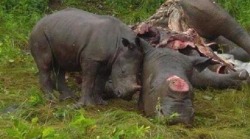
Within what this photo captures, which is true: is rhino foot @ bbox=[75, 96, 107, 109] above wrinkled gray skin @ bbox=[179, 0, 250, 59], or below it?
below

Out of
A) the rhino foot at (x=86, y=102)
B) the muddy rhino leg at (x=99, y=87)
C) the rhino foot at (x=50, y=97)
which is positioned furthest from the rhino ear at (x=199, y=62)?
the rhino foot at (x=50, y=97)

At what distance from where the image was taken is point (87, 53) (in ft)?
21.9

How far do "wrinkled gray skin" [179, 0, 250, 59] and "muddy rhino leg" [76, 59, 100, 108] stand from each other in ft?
8.52

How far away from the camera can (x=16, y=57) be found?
29.5 feet

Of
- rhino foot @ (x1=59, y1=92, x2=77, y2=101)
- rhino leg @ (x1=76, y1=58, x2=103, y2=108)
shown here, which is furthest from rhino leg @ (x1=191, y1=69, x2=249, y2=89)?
rhino leg @ (x1=76, y1=58, x2=103, y2=108)

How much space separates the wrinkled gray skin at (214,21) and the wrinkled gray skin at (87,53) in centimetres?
216

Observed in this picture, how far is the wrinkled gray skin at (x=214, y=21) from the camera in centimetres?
891

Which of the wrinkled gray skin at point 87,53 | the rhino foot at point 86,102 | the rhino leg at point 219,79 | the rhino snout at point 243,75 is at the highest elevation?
the wrinkled gray skin at point 87,53

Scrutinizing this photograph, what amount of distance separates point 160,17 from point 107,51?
3025mm

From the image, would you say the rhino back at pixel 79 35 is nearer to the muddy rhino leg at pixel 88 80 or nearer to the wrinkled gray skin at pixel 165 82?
the muddy rhino leg at pixel 88 80

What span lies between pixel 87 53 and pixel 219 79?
181 cm

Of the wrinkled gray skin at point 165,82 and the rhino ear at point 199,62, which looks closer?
the wrinkled gray skin at point 165,82

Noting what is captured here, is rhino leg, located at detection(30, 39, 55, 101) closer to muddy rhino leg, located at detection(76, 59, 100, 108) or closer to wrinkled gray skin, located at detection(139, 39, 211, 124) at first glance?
muddy rhino leg, located at detection(76, 59, 100, 108)

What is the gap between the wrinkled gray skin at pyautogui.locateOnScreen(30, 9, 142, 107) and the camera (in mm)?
6605
